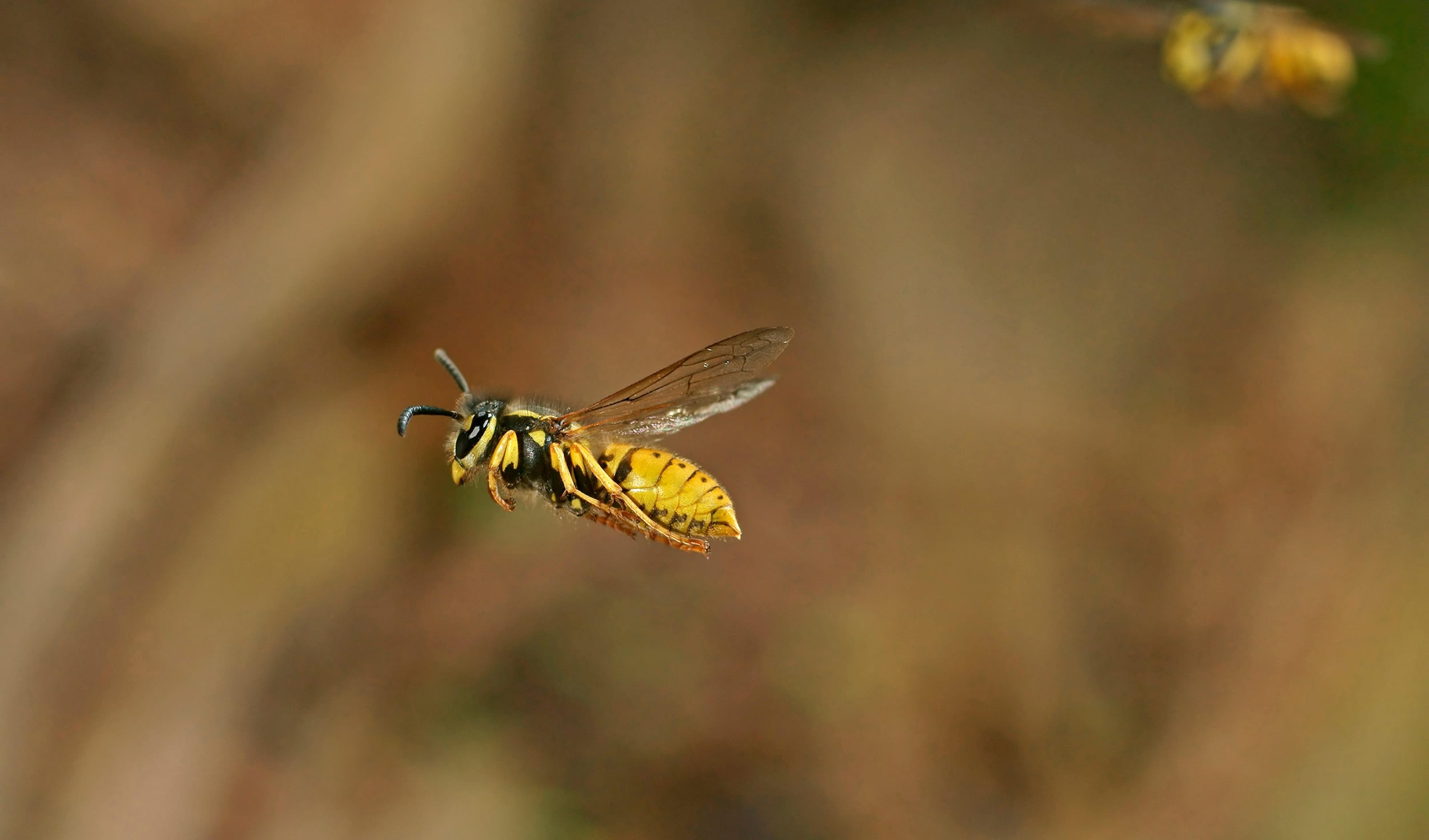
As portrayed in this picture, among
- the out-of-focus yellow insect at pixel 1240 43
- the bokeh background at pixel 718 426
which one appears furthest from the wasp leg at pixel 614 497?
the bokeh background at pixel 718 426

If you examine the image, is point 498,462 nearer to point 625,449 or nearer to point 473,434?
point 473,434

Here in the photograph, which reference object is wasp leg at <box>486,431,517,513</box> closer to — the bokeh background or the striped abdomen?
the striped abdomen

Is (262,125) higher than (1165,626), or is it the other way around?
(262,125)


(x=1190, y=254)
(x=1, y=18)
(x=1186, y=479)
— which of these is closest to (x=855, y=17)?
(x=1190, y=254)

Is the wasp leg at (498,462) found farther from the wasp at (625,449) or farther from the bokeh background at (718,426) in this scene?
the bokeh background at (718,426)

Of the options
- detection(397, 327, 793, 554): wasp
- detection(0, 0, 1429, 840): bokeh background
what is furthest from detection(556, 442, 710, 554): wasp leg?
detection(0, 0, 1429, 840): bokeh background

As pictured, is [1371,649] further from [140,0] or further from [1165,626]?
[140,0]

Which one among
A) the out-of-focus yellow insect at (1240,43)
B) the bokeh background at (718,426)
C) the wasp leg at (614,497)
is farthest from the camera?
the bokeh background at (718,426)
